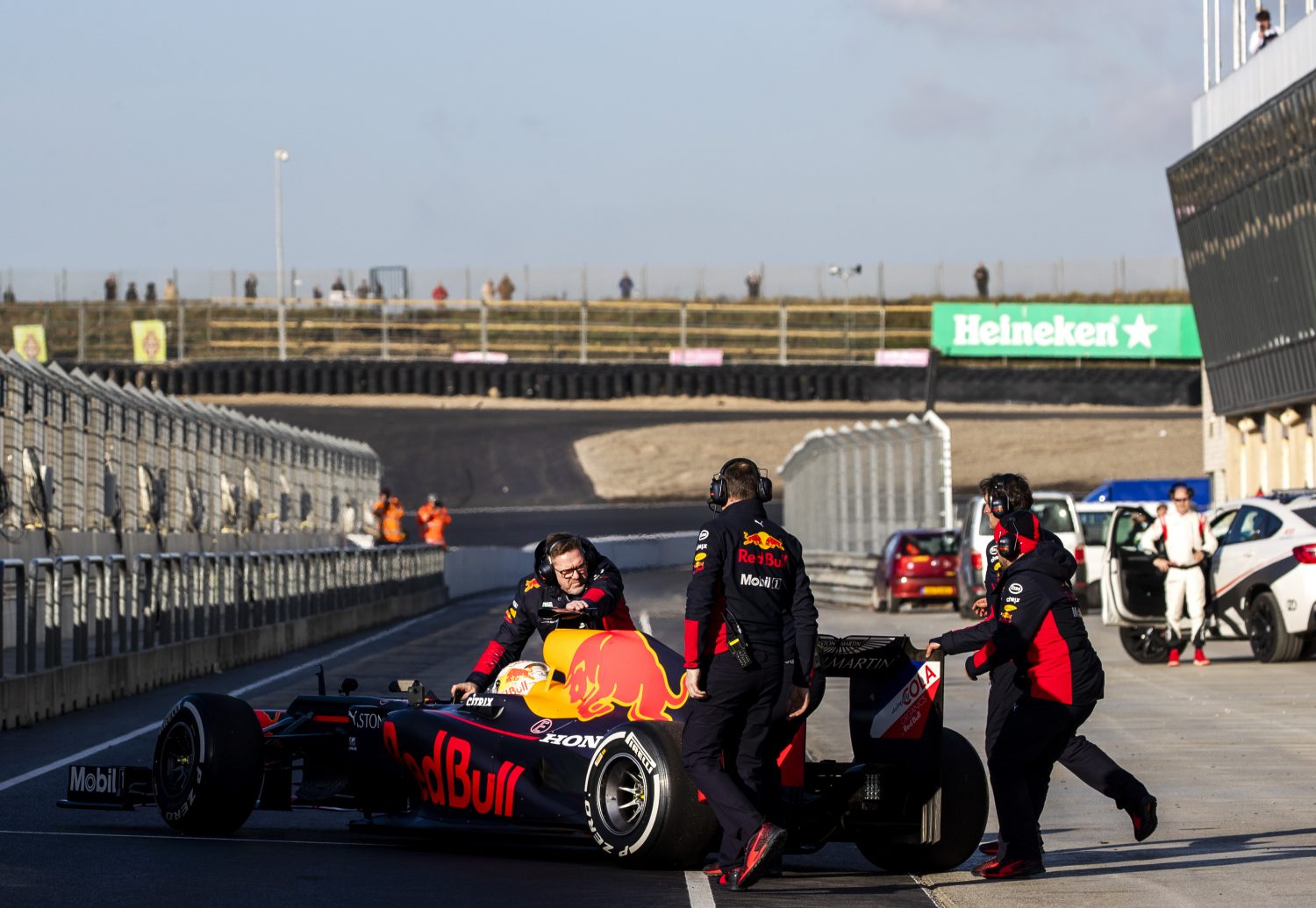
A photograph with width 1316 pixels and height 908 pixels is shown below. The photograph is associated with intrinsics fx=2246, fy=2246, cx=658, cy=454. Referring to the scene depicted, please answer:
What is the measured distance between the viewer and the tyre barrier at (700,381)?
8012cm

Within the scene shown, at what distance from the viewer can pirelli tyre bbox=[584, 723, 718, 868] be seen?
8.84 metres

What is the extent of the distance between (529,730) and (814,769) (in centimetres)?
123

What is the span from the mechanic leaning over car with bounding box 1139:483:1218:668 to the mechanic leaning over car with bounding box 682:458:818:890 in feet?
41.6

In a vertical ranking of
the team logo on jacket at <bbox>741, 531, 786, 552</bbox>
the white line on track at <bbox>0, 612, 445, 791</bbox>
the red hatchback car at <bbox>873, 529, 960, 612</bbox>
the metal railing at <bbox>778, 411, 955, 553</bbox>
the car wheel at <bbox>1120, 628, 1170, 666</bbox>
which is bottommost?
the white line on track at <bbox>0, 612, 445, 791</bbox>

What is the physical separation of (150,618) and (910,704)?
42.7 feet

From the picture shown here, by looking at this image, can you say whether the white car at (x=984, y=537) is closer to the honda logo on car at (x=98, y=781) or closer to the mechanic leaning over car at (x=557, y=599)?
the mechanic leaning over car at (x=557, y=599)

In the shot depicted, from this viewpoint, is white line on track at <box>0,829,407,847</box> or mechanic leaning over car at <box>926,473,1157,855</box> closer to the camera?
mechanic leaning over car at <box>926,473,1157,855</box>

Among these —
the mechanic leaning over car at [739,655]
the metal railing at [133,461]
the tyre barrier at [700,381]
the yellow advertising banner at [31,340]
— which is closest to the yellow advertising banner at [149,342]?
the tyre barrier at [700,381]

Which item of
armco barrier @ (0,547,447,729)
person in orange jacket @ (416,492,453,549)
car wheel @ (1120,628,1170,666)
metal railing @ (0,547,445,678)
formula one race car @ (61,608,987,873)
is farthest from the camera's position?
person in orange jacket @ (416,492,453,549)

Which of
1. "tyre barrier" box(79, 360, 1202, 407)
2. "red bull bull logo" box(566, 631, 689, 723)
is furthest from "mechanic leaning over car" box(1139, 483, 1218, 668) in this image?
"tyre barrier" box(79, 360, 1202, 407)

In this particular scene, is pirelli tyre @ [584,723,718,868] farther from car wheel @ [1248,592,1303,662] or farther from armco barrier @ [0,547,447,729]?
car wheel @ [1248,592,1303,662]

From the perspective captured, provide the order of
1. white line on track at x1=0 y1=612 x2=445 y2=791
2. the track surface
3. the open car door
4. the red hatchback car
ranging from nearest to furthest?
the track surface → white line on track at x1=0 y1=612 x2=445 y2=791 → the open car door → the red hatchback car

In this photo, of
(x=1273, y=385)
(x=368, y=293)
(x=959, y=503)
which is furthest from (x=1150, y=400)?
(x=1273, y=385)

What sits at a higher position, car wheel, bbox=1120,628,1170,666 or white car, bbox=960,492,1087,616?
white car, bbox=960,492,1087,616
